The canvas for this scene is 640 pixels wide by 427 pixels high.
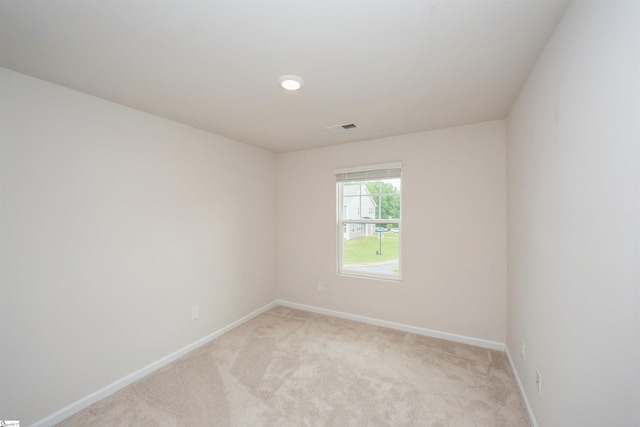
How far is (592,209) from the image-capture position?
3.44 ft

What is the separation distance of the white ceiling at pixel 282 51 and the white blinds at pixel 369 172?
34.8 inches

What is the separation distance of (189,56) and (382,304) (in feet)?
10.3

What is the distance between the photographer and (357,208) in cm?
362

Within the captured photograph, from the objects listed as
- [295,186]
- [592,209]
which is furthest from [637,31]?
[295,186]

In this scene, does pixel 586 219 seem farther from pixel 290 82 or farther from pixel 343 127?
pixel 343 127

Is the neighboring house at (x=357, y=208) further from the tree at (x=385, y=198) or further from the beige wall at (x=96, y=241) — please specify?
the beige wall at (x=96, y=241)

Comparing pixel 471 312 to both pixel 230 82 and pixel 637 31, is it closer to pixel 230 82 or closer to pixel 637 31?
pixel 637 31

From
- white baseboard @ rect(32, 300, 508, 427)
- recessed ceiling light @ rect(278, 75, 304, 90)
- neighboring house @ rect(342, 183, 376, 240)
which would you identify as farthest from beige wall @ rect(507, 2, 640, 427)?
neighboring house @ rect(342, 183, 376, 240)

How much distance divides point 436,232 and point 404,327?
1.21m

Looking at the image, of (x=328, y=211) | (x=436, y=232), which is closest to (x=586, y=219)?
(x=436, y=232)

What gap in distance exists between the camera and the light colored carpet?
73.5 inches

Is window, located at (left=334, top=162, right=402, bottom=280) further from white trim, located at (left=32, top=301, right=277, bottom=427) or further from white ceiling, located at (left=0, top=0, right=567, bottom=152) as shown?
white trim, located at (left=32, top=301, right=277, bottom=427)

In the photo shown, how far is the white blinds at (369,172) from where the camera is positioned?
3248 mm

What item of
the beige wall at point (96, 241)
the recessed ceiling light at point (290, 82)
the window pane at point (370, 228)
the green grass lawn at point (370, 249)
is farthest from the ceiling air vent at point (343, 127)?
the green grass lawn at point (370, 249)
